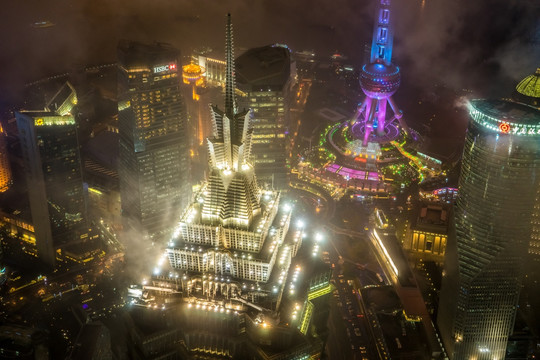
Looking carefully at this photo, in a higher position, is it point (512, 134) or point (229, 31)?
point (229, 31)

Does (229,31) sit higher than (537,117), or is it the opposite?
(229,31)

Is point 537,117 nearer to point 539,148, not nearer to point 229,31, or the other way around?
point 539,148

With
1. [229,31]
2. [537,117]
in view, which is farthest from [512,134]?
[229,31]

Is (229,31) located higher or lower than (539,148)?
higher

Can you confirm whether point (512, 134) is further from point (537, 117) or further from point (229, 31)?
point (229, 31)

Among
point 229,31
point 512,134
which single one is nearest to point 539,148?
point 512,134
